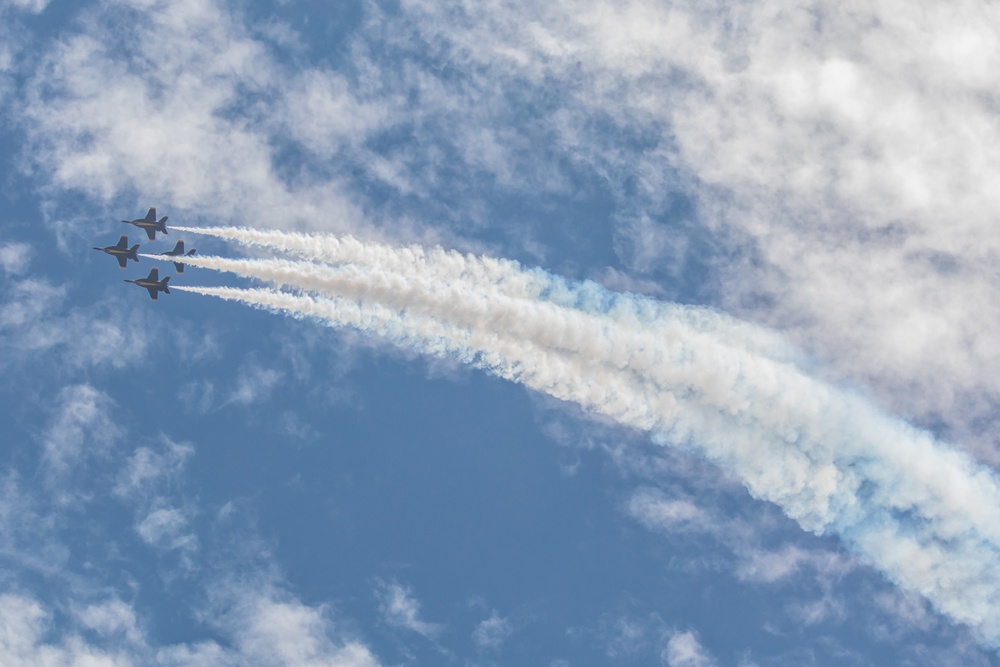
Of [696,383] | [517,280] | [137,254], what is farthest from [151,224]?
[696,383]

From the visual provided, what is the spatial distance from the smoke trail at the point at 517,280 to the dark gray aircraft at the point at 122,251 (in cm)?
2006

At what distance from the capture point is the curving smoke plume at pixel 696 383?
108 metres

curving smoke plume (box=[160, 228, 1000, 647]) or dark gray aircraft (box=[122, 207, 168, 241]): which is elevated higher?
dark gray aircraft (box=[122, 207, 168, 241])

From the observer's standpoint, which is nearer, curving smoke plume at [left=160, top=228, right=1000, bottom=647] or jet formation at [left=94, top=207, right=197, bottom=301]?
curving smoke plume at [left=160, top=228, right=1000, bottom=647]

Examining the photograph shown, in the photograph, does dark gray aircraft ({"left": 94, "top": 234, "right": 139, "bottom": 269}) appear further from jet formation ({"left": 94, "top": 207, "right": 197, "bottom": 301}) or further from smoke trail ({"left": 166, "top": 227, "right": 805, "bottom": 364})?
smoke trail ({"left": 166, "top": 227, "right": 805, "bottom": 364})

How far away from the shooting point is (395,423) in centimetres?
13400

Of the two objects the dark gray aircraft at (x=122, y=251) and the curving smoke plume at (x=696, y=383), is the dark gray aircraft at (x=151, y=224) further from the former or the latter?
the curving smoke plume at (x=696, y=383)

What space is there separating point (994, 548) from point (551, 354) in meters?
43.0

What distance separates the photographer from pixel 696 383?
358 feet

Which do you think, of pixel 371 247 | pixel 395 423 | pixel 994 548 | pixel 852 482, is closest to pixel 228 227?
pixel 371 247

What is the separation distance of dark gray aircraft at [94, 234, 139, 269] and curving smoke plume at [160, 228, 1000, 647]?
56.0 feet

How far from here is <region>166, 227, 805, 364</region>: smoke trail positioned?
10869 centimetres

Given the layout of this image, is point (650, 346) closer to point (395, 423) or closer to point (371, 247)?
point (371, 247)

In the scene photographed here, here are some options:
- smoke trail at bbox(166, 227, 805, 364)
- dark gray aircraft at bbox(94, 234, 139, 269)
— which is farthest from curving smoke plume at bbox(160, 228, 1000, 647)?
dark gray aircraft at bbox(94, 234, 139, 269)
